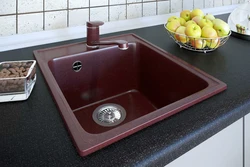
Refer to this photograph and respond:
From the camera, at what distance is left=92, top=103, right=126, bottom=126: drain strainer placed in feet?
2.88

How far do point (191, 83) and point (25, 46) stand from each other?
2.28 ft

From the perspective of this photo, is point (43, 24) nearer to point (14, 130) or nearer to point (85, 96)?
point (85, 96)

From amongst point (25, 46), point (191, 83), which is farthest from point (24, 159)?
point (25, 46)

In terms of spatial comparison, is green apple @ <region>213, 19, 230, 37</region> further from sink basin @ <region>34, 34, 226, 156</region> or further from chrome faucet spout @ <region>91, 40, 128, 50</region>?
chrome faucet spout @ <region>91, 40, 128, 50</region>

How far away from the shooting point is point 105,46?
965 millimetres

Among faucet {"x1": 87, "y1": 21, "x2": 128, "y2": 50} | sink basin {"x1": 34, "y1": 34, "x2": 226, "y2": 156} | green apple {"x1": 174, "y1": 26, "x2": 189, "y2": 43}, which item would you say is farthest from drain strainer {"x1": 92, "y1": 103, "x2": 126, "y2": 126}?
green apple {"x1": 174, "y1": 26, "x2": 189, "y2": 43}

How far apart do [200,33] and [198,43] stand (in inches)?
1.5

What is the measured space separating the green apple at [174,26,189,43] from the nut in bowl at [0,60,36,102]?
562 millimetres

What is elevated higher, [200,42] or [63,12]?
[63,12]

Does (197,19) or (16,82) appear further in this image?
(197,19)

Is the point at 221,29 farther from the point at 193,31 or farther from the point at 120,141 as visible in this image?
the point at 120,141

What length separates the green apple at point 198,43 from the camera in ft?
2.88

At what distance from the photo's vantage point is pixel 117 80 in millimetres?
1021


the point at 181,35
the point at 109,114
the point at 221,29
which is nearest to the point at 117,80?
the point at 109,114
